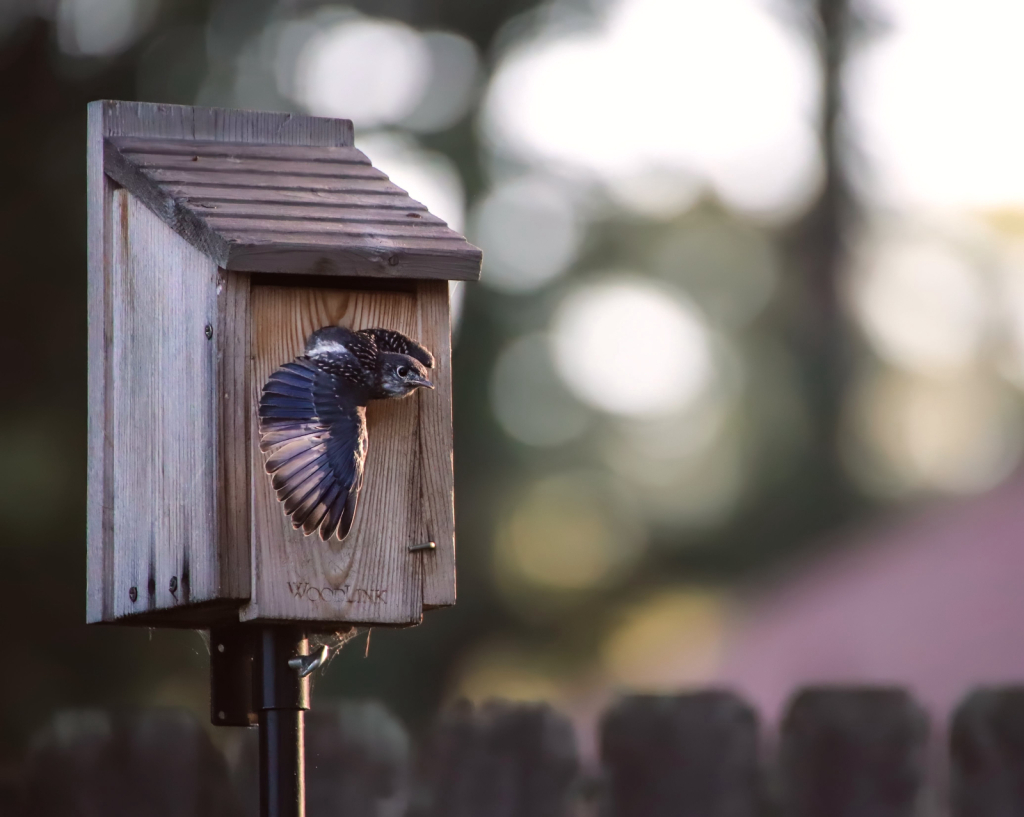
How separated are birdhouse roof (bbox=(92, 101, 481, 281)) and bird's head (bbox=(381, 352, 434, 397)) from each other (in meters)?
0.15

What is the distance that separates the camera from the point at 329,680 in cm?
724

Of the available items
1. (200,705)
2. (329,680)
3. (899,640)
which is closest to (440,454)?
(200,705)

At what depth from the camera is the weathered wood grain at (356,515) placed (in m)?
2.42

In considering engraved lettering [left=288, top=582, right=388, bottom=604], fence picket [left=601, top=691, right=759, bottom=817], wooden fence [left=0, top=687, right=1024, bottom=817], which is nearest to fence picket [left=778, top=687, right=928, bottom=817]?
wooden fence [left=0, top=687, right=1024, bottom=817]

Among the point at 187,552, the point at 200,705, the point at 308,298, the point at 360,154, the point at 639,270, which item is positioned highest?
the point at 639,270

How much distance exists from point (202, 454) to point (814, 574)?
614 centimetres

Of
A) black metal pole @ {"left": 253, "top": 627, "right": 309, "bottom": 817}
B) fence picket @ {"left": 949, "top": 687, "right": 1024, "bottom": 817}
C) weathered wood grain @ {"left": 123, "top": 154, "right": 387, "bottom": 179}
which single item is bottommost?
fence picket @ {"left": 949, "top": 687, "right": 1024, "bottom": 817}

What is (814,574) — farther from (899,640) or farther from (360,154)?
(360,154)

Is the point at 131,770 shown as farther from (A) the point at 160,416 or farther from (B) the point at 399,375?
(B) the point at 399,375

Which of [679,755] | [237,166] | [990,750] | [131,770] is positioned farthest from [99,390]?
[990,750]

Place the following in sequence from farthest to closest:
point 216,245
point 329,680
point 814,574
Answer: point 814,574
point 329,680
point 216,245

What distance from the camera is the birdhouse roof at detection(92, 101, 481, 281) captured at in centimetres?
250

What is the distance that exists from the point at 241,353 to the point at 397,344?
239mm

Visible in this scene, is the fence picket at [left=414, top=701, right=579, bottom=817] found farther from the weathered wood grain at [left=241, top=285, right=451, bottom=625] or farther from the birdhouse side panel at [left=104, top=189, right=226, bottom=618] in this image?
the weathered wood grain at [left=241, top=285, right=451, bottom=625]
